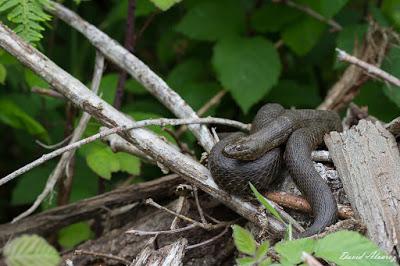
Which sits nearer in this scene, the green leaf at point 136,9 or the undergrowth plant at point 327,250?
the undergrowth plant at point 327,250

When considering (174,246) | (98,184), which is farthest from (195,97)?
(174,246)

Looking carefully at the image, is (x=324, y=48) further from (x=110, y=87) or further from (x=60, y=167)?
(x=60, y=167)

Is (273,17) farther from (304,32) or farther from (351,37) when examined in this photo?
(351,37)

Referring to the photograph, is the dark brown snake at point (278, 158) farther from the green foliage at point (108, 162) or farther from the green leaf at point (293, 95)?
the green leaf at point (293, 95)

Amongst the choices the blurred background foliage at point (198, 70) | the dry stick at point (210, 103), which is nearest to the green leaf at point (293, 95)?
the blurred background foliage at point (198, 70)

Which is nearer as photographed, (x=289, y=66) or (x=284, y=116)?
(x=284, y=116)
